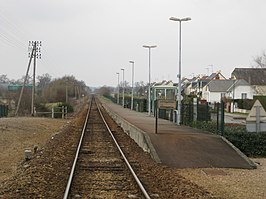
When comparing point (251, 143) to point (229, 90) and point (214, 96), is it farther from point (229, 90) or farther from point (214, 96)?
point (214, 96)

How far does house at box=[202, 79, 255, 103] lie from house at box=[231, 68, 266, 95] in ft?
3.85

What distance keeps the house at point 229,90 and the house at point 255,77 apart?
117 centimetres

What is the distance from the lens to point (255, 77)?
8694 centimetres

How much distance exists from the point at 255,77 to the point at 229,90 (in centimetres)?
559

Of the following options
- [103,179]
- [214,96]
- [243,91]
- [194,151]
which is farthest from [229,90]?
[103,179]

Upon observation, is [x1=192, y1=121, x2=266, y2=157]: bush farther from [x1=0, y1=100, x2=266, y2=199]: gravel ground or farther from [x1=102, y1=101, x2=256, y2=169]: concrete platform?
[x1=0, y1=100, x2=266, y2=199]: gravel ground

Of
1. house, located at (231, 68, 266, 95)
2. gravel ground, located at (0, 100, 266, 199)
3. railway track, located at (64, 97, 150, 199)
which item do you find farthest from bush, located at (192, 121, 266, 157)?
house, located at (231, 68, 266, 95)

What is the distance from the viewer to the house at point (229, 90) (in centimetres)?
8519

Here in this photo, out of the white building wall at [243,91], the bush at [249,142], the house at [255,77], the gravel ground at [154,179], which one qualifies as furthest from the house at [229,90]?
the gravel ground at [154,179]

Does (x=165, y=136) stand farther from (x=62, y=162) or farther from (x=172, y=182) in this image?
(x=172, y=182)

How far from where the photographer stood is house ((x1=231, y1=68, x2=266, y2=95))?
83.9m

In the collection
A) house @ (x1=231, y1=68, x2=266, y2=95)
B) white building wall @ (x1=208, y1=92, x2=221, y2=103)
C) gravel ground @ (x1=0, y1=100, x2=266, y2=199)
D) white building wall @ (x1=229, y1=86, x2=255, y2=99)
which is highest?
house @ (x1=231, y1=68, x2=266, y2=95)

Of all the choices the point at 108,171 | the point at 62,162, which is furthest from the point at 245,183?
the point at 62,162

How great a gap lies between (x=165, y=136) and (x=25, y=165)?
21.8 feet
